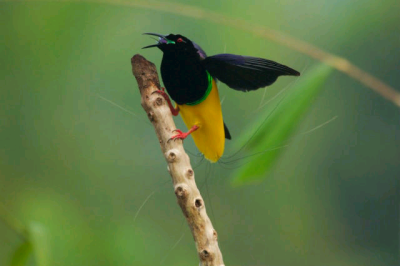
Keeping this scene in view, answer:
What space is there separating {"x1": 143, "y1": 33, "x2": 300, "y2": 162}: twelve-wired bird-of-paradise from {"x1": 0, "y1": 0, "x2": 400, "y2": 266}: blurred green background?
24.7 inches

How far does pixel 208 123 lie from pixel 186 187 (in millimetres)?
93

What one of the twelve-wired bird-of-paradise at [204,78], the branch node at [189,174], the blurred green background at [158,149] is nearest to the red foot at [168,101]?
the twelve-wired bird-of-paradise at [204,78]

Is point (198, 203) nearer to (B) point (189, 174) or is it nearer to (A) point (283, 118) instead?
(B) point (189, 174)

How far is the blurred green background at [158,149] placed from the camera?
1284mm

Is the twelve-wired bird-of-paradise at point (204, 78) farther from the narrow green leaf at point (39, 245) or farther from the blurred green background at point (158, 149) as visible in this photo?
the blurred green background at point (158, 149)

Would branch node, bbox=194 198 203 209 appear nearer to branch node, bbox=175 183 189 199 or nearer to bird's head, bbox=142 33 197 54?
branch node, bbox=175 183 189 199

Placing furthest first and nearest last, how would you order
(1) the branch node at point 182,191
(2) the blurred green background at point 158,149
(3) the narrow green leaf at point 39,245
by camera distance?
(2) the blurred green background at point 158,149 < (3) the narrow green leaf at point 39,245 < (1) the branch node at point 182,191

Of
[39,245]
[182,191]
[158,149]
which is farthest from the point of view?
[158,149]

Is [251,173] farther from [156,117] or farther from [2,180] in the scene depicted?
[2,180]

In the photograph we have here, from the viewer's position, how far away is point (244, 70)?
0.56 meters

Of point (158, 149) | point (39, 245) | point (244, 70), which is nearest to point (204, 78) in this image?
point (244, 70)

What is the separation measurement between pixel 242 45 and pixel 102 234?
0.66m

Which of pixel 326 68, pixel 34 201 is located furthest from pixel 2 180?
pixel 326 68

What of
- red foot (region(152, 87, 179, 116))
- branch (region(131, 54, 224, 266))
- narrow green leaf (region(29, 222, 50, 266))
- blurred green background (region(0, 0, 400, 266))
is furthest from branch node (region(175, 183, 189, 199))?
blurred green background (region(0, 0, 400, 266))
